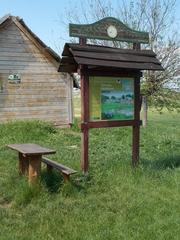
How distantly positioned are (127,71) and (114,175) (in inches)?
83.4

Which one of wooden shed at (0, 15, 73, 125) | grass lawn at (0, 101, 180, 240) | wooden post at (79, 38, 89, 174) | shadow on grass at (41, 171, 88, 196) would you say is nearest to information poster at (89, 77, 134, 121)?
wooden post at (79, 38, 89, 174)

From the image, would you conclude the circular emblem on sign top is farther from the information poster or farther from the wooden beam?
the wooden beam

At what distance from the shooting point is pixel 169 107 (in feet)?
77.9

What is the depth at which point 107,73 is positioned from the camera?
8352mm

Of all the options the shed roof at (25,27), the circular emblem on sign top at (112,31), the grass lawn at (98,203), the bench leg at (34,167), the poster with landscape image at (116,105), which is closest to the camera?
the grass lawn at (98,203)

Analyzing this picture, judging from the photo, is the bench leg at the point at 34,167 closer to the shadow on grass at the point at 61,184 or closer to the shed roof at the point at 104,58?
the shadow on grass at the point at 61,184

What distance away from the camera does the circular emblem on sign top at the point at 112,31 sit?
852cm

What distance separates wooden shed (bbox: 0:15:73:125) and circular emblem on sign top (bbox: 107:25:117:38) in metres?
10.3

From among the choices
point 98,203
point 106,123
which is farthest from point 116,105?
point 98,203

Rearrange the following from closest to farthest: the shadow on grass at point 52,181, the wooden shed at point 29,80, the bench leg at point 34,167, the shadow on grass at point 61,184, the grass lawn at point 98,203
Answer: the grass lawn at point 98,203, the shadow on grass at point 61,184, the bench leg at point 34,167, the shadow on grass at point 52,181, the wooden shed at point 29,80

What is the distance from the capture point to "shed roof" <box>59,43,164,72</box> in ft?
25.7

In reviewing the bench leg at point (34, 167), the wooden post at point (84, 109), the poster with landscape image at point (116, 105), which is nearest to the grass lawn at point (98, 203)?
the bench leg at point (34, 167)

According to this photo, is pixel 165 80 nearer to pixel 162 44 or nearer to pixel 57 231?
pixel 162 44

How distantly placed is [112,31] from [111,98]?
1.29 meters
